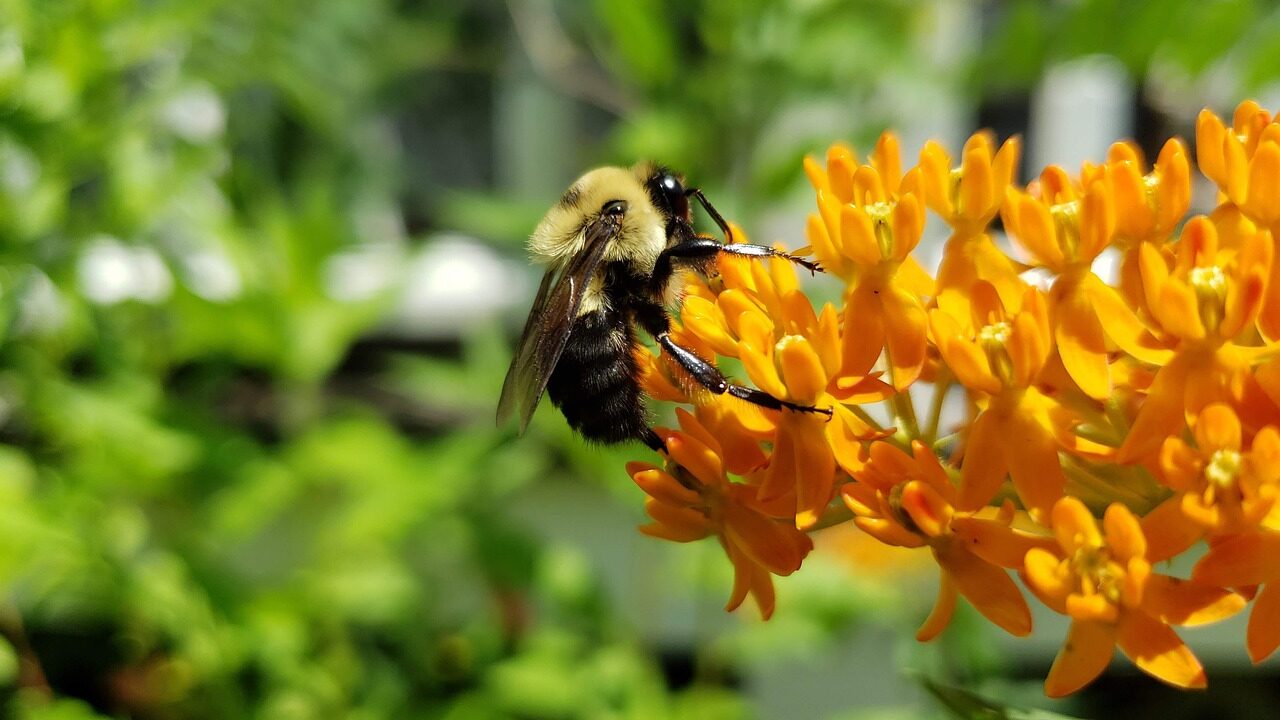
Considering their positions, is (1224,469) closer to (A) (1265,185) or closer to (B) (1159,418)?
(B) (1159,418)

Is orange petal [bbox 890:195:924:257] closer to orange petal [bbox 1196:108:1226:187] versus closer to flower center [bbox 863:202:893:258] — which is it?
flower center [bbox 863:202:893:258]

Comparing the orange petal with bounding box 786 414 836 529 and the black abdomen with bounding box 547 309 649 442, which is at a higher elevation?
the black abdomen with bounding box 547 309 649 442

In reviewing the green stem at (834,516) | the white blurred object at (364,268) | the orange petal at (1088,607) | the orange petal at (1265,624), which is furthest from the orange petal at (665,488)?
the white blurred object at (364,268)

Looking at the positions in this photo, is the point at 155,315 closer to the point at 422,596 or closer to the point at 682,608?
the point at 422,596

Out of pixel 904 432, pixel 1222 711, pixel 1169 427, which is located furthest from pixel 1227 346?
pixel 1222 711

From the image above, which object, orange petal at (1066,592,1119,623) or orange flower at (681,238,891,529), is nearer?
orange petal at (1066,592,1119,623)

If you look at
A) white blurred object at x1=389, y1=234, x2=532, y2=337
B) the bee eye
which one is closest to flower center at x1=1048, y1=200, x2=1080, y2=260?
the bee eye
